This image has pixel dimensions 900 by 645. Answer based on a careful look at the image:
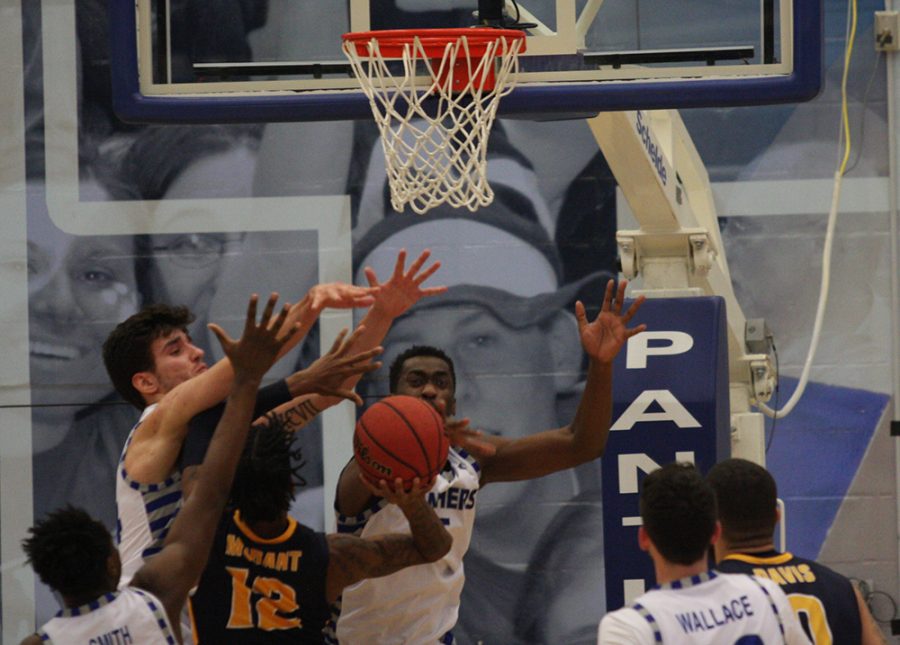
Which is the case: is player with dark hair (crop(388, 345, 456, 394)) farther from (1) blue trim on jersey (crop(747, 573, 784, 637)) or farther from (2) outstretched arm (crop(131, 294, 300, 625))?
(1) blue trim on jersey (crop(747, 573, 784, 637))

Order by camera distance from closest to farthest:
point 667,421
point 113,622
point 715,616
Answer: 1. point 715,616
2. point 113,622
3. point 667,421

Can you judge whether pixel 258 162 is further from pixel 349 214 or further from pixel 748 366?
pixel 748 366

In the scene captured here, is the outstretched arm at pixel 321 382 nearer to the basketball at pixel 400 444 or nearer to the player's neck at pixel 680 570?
the basketball at pixel 400 444

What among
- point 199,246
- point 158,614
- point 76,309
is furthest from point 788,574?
point 76,309

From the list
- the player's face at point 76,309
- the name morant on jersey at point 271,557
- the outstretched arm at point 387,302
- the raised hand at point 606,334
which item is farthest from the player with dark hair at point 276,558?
the player's face at point 76,309

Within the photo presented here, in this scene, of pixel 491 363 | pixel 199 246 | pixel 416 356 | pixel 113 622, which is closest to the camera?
pixel 113 622

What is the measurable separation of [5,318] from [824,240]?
4.97 m

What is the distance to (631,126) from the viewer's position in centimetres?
566

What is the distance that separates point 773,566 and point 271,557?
1.41 m

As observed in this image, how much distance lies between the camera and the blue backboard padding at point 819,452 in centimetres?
851

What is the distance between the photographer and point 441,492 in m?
5.04

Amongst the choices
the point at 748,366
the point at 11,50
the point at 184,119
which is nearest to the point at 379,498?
the point at 184,119

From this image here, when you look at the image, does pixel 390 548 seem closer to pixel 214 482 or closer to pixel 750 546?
pixel 214 482

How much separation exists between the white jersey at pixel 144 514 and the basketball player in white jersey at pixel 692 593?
1608mm
